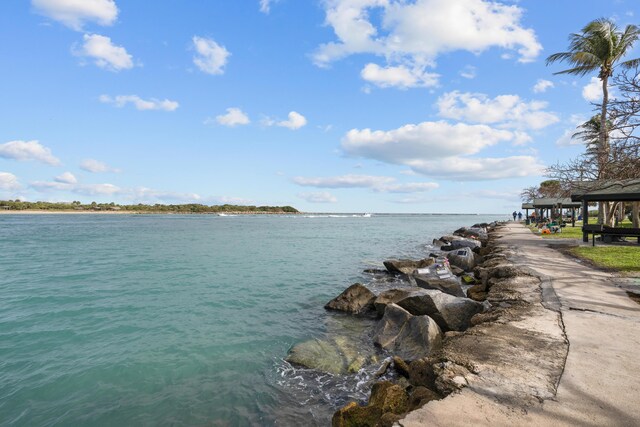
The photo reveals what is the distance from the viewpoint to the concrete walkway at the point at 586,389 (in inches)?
136

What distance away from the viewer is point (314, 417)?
17.4ft

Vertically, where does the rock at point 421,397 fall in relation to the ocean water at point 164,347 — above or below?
above

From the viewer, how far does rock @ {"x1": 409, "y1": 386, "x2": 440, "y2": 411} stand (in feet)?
12.9

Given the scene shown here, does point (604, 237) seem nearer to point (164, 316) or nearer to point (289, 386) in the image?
point (289, 386)

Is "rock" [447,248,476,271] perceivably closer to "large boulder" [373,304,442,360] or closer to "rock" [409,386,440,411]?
"large boulder" [373,304,442,360]

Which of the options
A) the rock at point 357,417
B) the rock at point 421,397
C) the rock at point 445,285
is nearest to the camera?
the rock at point 421,397

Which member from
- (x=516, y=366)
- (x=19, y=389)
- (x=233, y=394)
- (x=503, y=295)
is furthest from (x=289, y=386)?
(x=503, y=295)

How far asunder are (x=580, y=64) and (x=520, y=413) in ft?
99.3

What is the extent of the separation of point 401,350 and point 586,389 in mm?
3565

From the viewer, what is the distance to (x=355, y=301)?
10500 mm

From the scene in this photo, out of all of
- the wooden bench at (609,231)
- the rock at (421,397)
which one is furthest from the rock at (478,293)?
the wooden bench at (609,231)

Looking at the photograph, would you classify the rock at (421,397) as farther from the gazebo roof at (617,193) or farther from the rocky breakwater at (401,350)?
the gazebo roof at (617,193)

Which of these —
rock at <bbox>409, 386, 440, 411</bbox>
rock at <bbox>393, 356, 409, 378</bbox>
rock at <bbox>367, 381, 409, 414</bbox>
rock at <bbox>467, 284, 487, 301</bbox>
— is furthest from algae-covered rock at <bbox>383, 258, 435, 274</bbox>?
rock at <bbox>409, 386, 440, 411</bbox>

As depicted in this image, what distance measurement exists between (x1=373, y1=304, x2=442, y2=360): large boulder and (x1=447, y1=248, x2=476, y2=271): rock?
32.8ft
